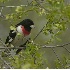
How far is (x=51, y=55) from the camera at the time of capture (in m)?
9.80

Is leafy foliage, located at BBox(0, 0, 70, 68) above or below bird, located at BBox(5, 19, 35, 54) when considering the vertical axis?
above

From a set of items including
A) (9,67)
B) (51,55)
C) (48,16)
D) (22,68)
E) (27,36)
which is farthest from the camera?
(51,55)

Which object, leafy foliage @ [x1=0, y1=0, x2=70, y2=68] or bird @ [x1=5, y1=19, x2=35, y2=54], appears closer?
leafy foliage @ [x1=0, y1=0, x2=70, y2=68]

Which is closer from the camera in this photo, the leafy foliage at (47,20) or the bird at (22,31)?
the leafy foliage at (47,20)

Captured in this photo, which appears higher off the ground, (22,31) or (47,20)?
(47,20)

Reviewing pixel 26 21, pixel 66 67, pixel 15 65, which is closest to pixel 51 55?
pixel 26 21

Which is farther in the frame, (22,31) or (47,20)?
(22,31)

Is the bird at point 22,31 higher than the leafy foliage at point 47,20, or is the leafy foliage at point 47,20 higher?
the leafy foliage at point 47,20

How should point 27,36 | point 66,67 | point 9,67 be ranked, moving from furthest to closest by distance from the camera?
point 27,36 → point 66,67 → point 9,67

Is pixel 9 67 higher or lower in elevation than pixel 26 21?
higher

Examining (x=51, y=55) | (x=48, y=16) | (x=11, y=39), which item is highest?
(x=48, y=16)

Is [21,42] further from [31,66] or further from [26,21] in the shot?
[31,66]

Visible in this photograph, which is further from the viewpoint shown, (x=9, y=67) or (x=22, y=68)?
(x=9, y=67)

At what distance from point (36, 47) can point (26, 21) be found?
1.65 m
